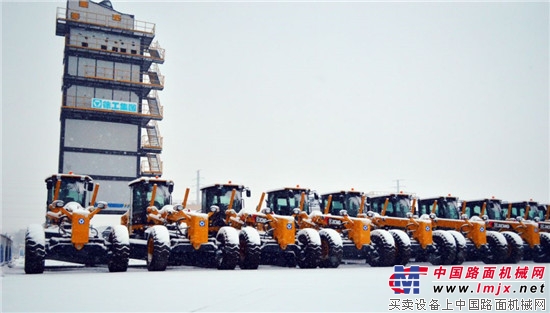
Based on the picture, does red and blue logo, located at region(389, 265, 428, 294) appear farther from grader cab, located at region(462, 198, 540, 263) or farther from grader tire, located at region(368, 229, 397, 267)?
grader cab, located at region(462, 198, 540, 263)

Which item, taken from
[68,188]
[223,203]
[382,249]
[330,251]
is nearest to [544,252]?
[382,249]

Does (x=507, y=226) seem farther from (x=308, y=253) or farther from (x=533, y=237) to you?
(x=308, y=253)

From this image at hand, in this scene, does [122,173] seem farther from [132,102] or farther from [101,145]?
[132,102]

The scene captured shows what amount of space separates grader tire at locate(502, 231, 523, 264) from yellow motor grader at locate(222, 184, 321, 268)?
32.4ft

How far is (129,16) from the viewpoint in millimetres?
48312

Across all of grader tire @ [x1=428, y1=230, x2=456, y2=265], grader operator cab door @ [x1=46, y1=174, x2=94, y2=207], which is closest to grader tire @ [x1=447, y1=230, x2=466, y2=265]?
grader tire @ [x1=428, y1=230, x2=456, y2=265]

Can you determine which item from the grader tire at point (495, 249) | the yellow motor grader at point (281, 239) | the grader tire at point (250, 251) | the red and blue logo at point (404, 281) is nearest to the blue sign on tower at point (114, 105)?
the yellow motor grader at point (281, 239)

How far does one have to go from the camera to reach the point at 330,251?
20.6m

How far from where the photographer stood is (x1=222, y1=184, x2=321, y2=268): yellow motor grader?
20484mm

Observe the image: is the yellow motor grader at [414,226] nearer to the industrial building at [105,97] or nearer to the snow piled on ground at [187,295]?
the snow piled on ground at [187,295]

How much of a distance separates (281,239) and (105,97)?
3011 cm

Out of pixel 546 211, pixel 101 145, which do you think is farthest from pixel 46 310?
pixel 101 145

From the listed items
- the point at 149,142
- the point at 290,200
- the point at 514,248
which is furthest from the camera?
the point at 149,142

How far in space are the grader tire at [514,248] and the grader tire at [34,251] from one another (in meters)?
19.2
